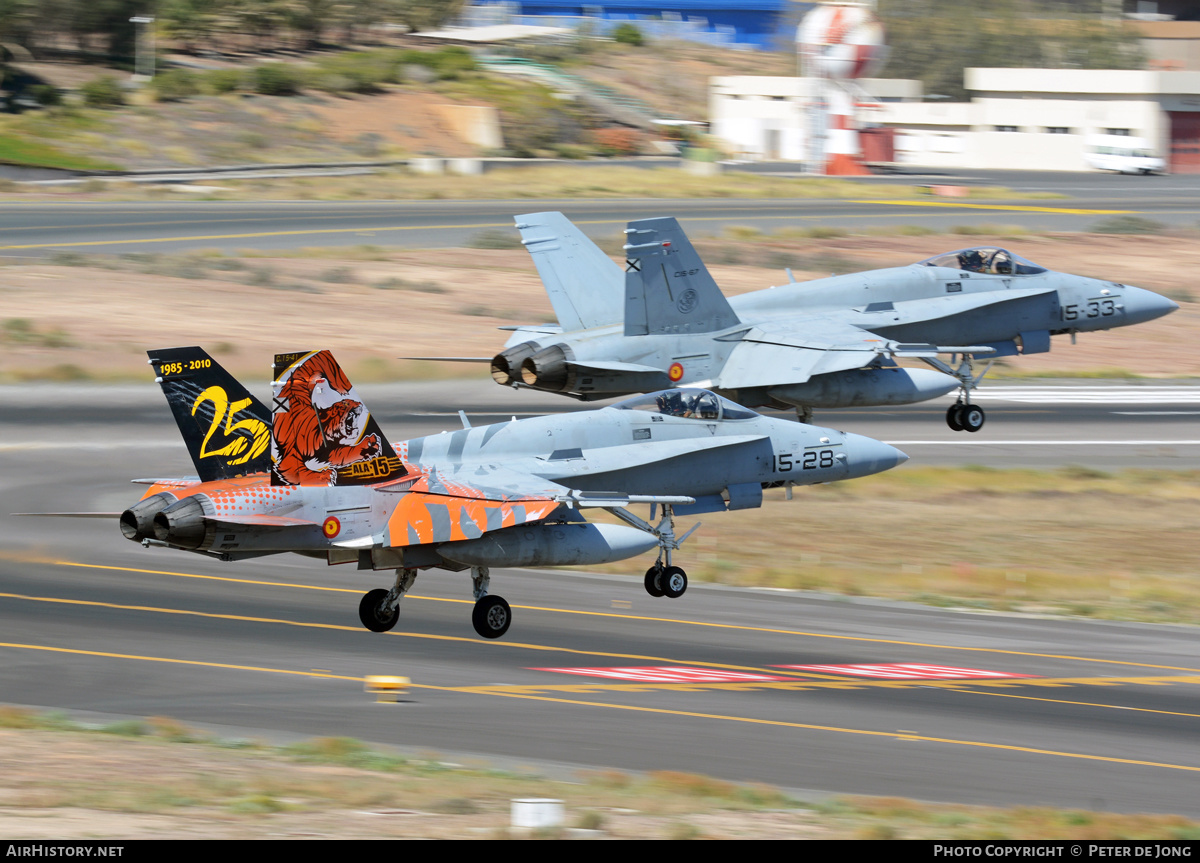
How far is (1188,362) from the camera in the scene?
54.3m

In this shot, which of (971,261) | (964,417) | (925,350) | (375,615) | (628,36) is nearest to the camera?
(375,615)

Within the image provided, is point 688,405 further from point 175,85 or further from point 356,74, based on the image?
point 356,74

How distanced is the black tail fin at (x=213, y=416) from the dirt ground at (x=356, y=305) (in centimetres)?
2505

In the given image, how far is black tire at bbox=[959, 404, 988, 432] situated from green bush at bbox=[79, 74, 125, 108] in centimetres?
6886

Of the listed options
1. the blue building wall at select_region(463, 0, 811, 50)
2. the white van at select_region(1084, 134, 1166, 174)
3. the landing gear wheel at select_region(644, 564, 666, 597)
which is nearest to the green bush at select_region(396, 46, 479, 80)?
the blue building wall at select_region(463, 0, 811, 50)

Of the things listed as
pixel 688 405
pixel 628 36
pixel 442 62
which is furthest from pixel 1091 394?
pixel 628 36

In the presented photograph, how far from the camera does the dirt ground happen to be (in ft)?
160

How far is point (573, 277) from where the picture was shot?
35.2m

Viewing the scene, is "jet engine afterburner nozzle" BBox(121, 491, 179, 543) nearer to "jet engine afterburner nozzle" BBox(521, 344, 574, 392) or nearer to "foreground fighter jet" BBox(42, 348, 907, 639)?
"foreground fighter jet" BBox(42, 348, 907, 639)

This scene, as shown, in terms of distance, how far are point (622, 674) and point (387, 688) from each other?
3689 millimetres

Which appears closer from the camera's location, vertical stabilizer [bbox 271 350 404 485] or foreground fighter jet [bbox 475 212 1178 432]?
vertical stabilizer [bbox 271 350 404 485]

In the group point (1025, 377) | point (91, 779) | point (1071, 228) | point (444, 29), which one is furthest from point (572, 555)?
point (444, 29)
